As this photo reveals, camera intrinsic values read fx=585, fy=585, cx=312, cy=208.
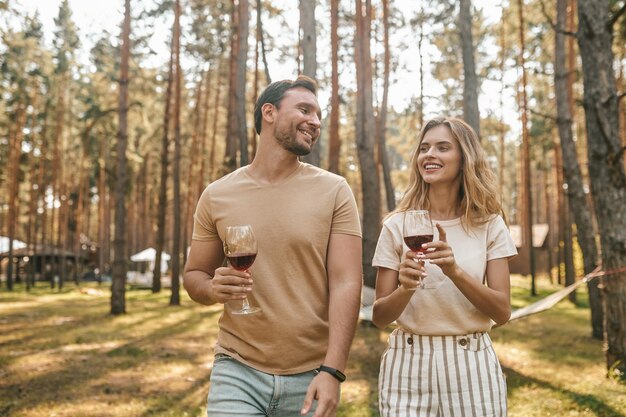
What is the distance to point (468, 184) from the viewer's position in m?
A: 2.76

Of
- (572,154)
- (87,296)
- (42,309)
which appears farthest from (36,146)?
(572,154)

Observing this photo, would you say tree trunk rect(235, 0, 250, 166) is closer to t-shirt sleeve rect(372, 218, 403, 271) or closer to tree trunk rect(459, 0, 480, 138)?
tree trunk rect(459, 0, 480, 138)

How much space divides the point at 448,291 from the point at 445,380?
39cm

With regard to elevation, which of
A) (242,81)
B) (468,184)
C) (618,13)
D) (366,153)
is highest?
(242,81)

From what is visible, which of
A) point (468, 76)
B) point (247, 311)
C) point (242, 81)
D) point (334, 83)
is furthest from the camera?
point (242, 81)

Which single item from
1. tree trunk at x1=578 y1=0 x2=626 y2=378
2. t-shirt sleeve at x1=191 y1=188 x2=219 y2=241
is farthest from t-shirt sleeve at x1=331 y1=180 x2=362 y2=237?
tree trunk at x1=578 y1=0 x2=626 y2=378

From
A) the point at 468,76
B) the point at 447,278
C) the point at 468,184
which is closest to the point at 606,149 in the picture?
the point at 468,76

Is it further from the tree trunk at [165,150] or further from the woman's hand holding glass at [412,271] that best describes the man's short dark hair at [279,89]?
the tree trunk at [165,150]

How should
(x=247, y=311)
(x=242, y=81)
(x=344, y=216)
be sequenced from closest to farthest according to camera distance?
(x=247, y=311) < (x=344, y=216) < (x=242, y=81)

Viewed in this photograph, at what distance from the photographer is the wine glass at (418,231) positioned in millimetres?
2357

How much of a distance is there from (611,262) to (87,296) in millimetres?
23601

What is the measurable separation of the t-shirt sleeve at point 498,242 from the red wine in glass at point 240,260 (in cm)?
112

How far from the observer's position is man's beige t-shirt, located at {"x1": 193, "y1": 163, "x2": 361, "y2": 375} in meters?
2.53

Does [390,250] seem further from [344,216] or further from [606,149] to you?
[606,149]
